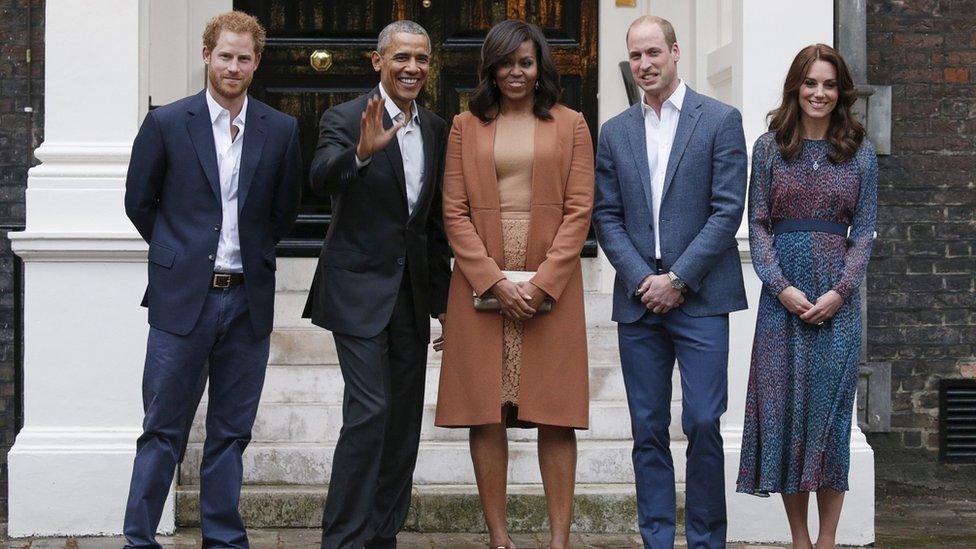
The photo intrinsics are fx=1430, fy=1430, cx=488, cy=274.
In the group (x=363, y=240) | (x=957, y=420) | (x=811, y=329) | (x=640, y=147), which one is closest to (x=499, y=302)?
(x=363, y=240)

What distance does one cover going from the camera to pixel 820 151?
511 centimetres

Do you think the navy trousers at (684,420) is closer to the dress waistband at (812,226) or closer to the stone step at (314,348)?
the dress waistband at (812,226)

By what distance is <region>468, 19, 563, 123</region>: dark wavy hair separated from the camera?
5.03 meters

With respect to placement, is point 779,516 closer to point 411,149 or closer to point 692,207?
point 692,207

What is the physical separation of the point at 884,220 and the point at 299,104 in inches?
126

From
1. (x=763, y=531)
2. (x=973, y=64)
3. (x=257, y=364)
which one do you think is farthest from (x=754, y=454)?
(x=973, y=64)

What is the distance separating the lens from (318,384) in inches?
265

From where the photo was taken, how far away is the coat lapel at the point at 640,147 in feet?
16.7

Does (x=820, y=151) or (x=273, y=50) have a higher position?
(x=273, y=50)

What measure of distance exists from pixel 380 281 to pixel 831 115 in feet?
5.66

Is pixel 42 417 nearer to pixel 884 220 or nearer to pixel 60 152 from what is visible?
pixel 60 152

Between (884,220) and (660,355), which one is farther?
(884,220)

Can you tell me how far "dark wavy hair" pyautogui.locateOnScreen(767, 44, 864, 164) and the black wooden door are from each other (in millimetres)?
2611

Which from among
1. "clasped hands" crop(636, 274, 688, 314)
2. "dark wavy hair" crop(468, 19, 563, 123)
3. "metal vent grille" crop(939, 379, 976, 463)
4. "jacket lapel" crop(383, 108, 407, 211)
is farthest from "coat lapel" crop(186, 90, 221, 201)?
"metal vent grille" crop(939, 379, 976, 463)
